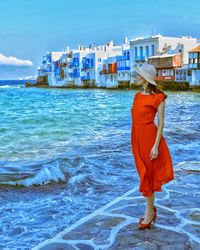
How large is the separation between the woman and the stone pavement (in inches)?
17.8

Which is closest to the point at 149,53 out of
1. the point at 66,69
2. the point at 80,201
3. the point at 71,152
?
the point at 66,69

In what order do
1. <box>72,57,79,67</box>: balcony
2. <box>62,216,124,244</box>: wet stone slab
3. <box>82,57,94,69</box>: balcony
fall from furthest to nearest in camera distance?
<box>72,57,79,67</box>: balcony < <box>82,57,94,69</box>: balcony < <box>62,216,124,244</box>: wet stone slab

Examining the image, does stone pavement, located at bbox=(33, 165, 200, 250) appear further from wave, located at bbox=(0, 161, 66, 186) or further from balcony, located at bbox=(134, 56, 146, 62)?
balcony, located at bbox=(134, 56, 146, 62)

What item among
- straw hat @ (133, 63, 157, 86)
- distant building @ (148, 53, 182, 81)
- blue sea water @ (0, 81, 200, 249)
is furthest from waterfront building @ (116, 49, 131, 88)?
straw hat @ (133, 63, 157, 86)

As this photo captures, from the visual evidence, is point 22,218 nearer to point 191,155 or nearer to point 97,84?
point 191,155

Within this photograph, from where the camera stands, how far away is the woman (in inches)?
158

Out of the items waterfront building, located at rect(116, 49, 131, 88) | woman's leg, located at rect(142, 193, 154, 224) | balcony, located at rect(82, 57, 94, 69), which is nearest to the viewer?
woman's leg, located at rect(142, 193, 154, 224)

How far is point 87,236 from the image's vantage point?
4152 mm

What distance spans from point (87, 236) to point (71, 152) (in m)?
7.00

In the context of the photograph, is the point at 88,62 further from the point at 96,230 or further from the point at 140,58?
the point at 96,230

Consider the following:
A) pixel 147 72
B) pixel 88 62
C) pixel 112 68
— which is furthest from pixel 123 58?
pixel 147 72

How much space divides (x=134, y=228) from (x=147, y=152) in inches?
32.5

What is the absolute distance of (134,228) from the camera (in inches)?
169

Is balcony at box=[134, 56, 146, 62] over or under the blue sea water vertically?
over
